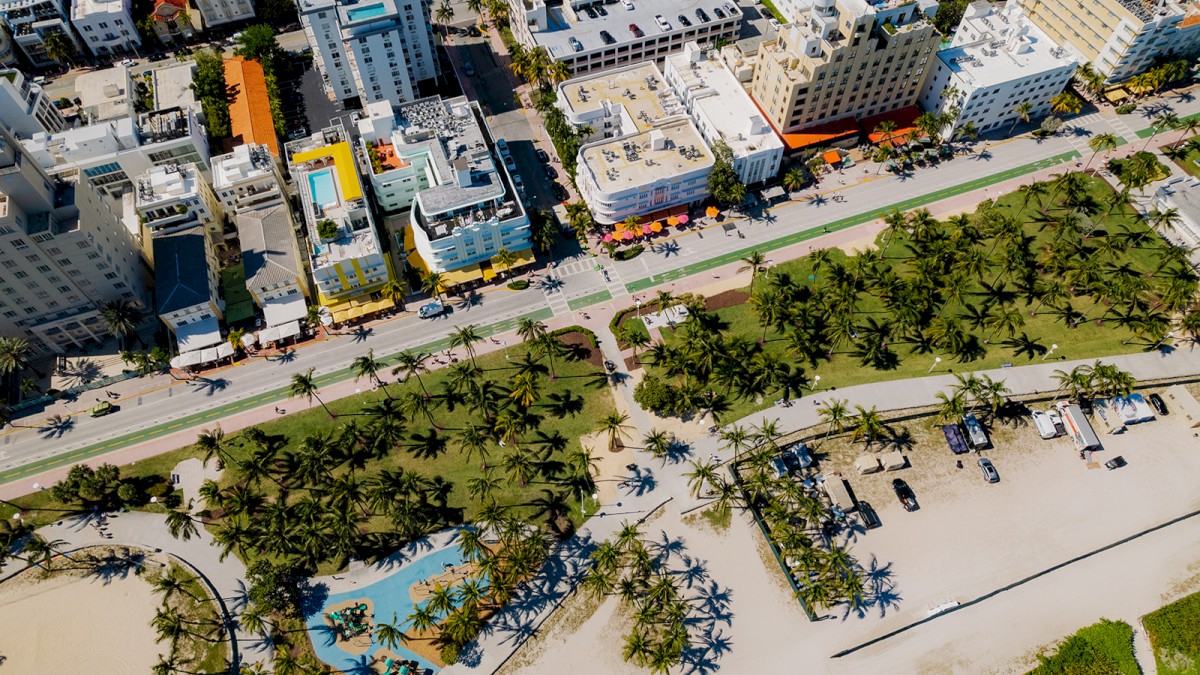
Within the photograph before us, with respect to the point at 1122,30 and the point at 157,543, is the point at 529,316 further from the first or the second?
the point at 1122,30

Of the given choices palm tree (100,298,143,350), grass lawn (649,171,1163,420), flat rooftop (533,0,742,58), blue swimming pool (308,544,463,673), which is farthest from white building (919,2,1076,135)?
palm tree (100,298,143,350)

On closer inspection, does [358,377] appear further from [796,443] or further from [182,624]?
[796,443]

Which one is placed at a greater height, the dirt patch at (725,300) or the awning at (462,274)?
the awning at (462,274)

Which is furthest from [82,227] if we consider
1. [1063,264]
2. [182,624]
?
[1063,264]

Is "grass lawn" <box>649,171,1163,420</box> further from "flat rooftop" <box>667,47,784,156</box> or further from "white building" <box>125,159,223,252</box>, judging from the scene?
"white building" <box>125,159,223,252</box>

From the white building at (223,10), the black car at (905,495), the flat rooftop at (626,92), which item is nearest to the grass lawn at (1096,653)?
the black car at (905,495)

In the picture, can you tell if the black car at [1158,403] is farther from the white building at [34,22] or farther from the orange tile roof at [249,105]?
the white building at [34,22]

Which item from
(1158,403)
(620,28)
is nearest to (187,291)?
(620,28)
